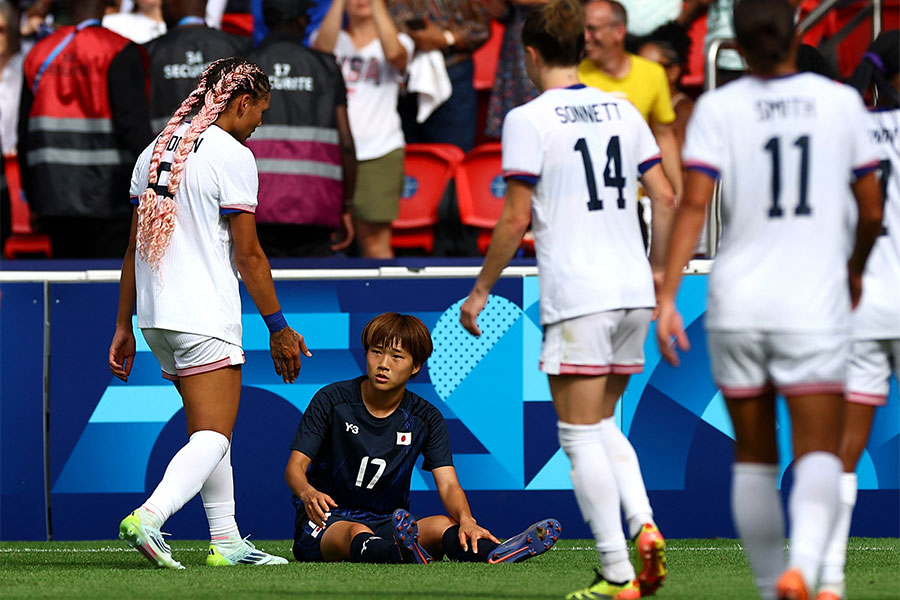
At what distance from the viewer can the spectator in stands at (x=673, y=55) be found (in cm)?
919

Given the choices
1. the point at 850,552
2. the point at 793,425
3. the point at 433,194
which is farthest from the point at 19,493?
the point at 793,425

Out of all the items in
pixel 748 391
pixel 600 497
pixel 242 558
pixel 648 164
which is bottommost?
pixel 242 558

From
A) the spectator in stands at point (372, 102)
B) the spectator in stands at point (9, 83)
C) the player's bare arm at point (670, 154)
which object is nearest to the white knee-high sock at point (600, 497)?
the player's bare arm at point (670, 154)

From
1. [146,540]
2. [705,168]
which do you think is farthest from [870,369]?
[146,540]

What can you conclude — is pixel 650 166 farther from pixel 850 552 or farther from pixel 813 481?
pixel 850 552

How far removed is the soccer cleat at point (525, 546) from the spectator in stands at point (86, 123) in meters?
3.44

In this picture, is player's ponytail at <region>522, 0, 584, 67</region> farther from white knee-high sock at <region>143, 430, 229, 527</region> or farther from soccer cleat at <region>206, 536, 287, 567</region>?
soccer cleat at <region>206, 536, 287, 567</region>

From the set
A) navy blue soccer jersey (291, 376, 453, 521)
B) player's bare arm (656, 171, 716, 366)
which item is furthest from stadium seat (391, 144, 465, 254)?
player's bare arm (656, 171, 716, 366)

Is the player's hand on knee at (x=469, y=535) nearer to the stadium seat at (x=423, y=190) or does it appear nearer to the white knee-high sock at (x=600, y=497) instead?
the white knee-high sock at (x=600, y=497)

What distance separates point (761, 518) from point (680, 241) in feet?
2.62

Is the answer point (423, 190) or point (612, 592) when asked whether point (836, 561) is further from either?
point (423, 190)

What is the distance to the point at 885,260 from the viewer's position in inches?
Answer: 211

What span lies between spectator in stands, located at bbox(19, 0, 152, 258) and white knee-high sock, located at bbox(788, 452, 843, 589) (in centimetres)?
535

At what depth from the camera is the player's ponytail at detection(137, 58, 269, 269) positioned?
5.85 m
